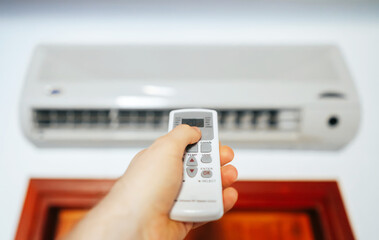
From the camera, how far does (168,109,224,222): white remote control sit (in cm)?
35

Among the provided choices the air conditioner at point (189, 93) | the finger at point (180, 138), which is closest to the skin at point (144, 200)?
the finger at point (180, 138)

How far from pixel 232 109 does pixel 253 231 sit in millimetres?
315

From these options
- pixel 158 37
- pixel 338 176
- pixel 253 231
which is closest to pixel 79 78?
pixel 158 37

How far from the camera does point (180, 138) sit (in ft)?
1.27

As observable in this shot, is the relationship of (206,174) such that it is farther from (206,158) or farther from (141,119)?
(141,119)

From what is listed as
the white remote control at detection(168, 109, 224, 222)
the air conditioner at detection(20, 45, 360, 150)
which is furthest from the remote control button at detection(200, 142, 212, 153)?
the air conditioner at detection(20, 45, 360, 150)

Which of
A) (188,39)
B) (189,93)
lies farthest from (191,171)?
(188,39)

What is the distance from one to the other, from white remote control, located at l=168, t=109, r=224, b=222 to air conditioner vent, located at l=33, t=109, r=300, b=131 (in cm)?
14

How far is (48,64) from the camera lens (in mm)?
632

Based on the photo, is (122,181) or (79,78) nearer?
(122,181)

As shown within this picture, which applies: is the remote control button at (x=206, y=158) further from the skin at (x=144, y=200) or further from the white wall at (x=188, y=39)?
the white wall at (x=188, y=39)

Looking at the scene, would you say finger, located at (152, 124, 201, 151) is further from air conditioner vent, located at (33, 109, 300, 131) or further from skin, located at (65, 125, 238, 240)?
air conditioner vent, located at (33, 109, 300, 131)

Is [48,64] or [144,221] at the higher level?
[48,64]

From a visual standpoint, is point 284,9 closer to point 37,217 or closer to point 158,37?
point 158,37
